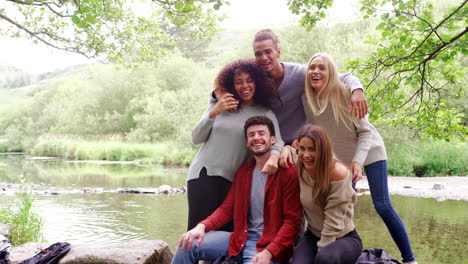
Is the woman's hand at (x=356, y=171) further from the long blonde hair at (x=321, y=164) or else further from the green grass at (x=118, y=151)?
the green grass at (x=118, y=151)

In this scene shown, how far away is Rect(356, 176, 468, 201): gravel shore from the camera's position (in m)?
11.8

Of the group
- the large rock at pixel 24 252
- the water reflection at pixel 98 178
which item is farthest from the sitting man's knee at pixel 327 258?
the water reflection at pixel 98 178

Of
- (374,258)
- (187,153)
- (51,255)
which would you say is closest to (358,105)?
(374,258)

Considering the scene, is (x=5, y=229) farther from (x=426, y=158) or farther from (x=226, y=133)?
(x=426, y=158)

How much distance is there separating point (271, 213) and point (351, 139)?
2.72 feet

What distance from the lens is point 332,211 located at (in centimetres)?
277

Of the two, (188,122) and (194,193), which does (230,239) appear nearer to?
(194,193)

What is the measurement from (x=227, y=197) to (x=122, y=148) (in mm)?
22013

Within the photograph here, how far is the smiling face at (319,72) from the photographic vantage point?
3.05 metres

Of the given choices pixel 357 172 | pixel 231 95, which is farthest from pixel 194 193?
pixel 357 172

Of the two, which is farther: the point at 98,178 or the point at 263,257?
the point at 98,178

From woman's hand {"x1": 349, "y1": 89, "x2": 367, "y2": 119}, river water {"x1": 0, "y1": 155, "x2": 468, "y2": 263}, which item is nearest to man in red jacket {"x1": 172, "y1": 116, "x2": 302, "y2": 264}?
woman's hand {"x1": 349, "y1": 89, "x2": 367, "y2": 119}

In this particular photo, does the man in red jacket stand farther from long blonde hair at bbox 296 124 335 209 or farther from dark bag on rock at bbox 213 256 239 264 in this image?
long blonde hair at bbox 296 124 335 209

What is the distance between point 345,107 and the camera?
3.16 meters
